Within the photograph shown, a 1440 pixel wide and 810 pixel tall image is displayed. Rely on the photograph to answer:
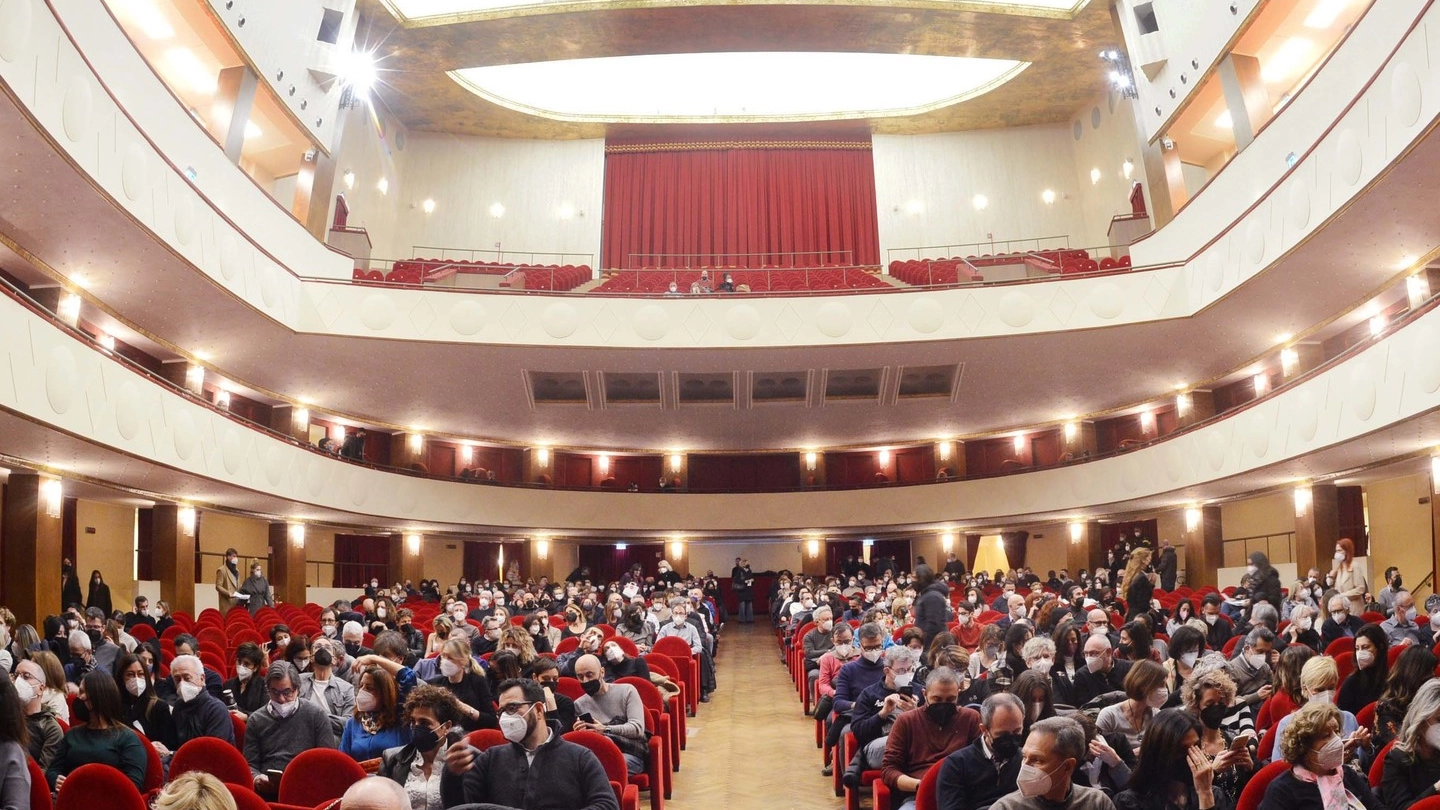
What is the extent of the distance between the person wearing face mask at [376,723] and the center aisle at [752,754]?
233 cm

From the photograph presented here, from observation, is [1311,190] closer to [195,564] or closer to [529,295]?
[529,295]

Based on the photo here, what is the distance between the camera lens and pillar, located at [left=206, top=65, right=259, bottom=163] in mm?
17219

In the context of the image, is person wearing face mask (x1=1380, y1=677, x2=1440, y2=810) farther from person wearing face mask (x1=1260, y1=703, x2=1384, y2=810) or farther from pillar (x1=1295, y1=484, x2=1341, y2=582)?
pillar (x1=1295, y1=484, x2=1341, y2=582)

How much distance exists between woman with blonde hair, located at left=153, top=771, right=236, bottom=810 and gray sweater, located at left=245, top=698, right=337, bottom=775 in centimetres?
281

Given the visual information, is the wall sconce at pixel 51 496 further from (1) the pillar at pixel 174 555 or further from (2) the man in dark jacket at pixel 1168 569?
(2) the man in dark jacket at pixel 1168 569

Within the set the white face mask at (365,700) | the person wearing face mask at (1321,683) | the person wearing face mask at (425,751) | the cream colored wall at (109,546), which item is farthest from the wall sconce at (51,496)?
the person wearing face mask at (1321,683)

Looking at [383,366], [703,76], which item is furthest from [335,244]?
[703,76]

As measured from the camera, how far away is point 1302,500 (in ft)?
55.9

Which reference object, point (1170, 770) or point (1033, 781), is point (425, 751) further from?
point (1170, 770)

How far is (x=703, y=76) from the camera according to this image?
2662 cm

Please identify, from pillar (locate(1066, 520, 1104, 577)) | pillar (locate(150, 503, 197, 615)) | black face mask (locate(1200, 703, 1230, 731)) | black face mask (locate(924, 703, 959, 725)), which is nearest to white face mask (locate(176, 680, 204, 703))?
black face mask (locate(924, 703, 959, 725))

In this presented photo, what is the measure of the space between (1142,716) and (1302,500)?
14129mm

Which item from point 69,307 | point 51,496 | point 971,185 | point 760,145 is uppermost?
point 760,145

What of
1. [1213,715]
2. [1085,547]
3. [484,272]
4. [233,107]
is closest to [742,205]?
[484,272]
